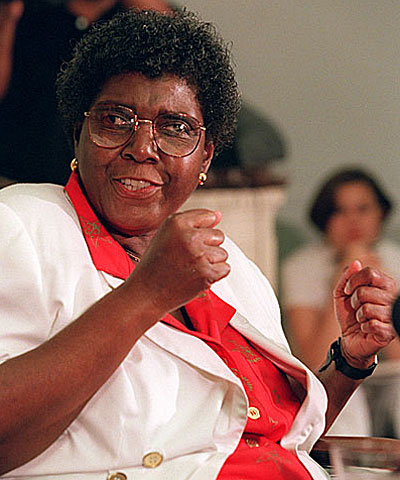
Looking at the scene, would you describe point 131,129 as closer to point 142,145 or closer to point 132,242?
point 142,145

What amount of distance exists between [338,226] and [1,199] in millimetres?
2571

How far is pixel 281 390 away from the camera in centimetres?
137

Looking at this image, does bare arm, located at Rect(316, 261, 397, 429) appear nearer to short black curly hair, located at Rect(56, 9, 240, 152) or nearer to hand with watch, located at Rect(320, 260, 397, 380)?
hand with watch, located at Rect(320, 260, 397, 380)

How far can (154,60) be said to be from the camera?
50.9 inches

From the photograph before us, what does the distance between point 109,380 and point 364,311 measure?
572mm

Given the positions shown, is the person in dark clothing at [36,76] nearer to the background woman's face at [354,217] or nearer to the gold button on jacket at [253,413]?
the background woman's face at [354,217]

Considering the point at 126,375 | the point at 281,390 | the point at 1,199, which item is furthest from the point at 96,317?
the point at 281,390

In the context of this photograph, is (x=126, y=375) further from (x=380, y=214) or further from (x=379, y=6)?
(x=379, y=6)

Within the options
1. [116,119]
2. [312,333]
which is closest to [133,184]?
[116,119]

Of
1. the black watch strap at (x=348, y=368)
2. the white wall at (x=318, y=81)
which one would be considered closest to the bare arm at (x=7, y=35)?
the white wall at (x=318, y=81)

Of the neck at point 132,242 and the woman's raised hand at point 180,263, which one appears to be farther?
the neck at point 132,242

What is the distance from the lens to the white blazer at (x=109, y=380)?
42.6 inches

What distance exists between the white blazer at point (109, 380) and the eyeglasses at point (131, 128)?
15cm

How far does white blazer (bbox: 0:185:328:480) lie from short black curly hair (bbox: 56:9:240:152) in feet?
0.85
